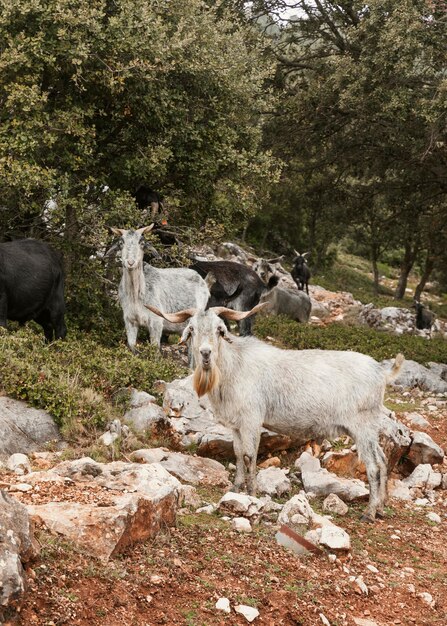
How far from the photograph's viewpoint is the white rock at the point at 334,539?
7.03m

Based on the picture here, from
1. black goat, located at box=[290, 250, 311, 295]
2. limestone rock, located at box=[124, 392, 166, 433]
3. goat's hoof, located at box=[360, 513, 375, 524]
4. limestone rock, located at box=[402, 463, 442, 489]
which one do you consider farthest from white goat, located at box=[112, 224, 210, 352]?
black goat, located at box=[290, 250, 311, 295]

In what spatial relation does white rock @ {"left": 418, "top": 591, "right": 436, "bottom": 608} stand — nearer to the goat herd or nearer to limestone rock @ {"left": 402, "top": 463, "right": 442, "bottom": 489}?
the goat herd

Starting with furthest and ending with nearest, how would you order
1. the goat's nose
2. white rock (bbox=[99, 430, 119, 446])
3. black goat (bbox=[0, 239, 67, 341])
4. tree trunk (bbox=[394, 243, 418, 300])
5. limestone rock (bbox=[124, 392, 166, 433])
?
tree trunk (bbox=[394, 243, 418, 300]) < black goat (bbox=[0, 239, 67, 341]) < limestone rock (bbox=[124, 392, 166, 433]) < white rock (bbox=[99, 430, 119, 446]) < the goat's nose

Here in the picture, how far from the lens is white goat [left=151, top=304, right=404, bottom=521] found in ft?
28.2

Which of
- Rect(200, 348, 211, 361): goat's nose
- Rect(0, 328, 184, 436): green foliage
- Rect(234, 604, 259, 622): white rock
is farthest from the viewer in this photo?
Rect(0, 328, 184, 436): green foliage

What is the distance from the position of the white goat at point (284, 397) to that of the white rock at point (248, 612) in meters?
2.91

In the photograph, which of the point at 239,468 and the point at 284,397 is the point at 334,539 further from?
the point at 284,397

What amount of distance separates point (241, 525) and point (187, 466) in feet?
6.55

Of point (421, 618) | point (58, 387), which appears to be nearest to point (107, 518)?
point (421, 618)

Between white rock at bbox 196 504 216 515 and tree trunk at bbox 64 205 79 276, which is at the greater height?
tree trunk at bbox 64 205 79 276

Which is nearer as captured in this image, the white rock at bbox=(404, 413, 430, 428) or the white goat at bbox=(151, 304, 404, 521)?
the white goat at bbox=(151, 304, 404, 521)

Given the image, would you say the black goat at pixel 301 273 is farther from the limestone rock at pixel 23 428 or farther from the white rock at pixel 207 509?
the white rock at pixel 207 509

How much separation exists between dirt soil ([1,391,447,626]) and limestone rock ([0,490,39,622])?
0.16m

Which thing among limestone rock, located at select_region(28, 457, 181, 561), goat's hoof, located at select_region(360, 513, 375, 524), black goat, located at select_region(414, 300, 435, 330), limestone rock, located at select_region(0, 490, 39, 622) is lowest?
black goat, located at select_region(414, 300, 435, 330)
